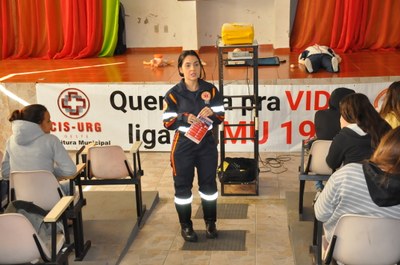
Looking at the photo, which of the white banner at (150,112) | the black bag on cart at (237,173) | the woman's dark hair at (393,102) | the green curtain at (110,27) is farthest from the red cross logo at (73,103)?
the woman's dark hair at (393,102)

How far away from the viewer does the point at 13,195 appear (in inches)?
142

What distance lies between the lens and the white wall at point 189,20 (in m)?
8.99

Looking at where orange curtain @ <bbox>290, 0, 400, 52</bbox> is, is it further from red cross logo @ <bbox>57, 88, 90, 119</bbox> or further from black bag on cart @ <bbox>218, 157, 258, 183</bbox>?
black bag on cart @ <bbox>218, 157, 258, 183</bbox>

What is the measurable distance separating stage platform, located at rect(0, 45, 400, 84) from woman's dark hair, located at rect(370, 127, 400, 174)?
148 inches

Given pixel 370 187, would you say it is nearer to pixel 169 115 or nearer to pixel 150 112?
pixel 169 115

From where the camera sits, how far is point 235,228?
4.35 m

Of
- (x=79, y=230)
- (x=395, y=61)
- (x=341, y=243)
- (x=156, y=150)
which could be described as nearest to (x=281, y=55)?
(x=395, y=61)

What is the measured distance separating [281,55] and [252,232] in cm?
476

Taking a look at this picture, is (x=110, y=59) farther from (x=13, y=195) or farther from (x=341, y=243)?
(x=341, y=243)

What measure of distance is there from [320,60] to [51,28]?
4.46 metres

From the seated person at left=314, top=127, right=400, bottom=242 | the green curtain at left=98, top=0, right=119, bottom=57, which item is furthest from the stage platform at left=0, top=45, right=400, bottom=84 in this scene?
the seated person at left=314, top=127, right=400, bottom=242

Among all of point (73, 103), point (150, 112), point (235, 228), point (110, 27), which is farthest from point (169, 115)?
point (110, 27)

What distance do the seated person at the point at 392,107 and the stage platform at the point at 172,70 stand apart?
248cm

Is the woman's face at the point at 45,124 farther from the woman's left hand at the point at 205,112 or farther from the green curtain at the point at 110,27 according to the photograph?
the green curtain at the point at 110,27
